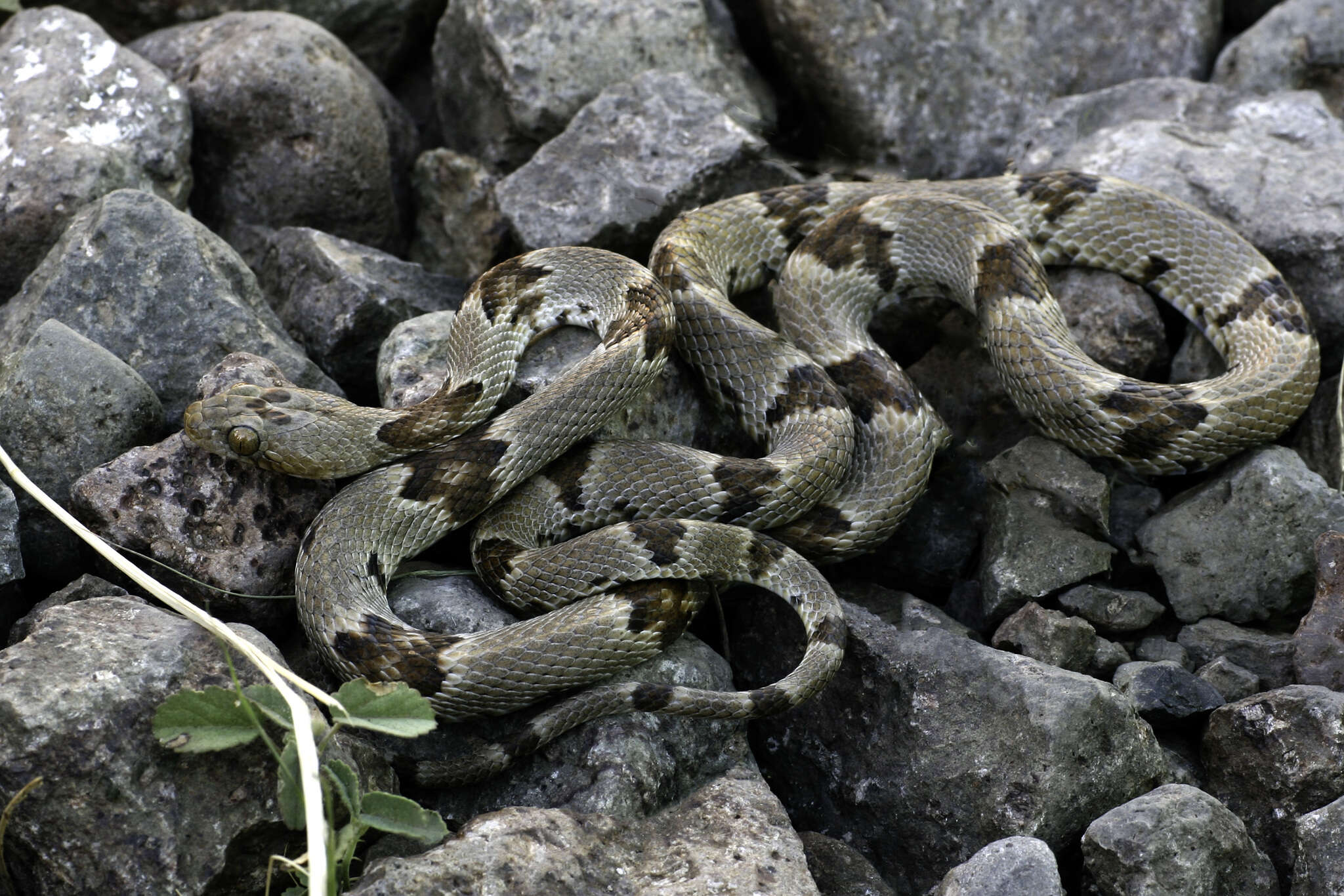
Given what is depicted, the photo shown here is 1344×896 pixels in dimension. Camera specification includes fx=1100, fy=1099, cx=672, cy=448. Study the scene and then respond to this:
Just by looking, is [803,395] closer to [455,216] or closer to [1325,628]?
[1325,628]

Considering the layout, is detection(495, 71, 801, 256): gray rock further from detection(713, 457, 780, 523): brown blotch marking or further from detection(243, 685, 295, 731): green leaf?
detection(243, 685, 295, 731): green leaf

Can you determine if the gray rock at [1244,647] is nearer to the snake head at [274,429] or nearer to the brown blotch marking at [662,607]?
the brown blotch marking at [662,607]

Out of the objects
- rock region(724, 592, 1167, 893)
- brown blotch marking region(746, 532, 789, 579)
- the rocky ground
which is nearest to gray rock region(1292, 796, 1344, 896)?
the rocky ground

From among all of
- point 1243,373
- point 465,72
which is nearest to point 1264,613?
point 1243,373

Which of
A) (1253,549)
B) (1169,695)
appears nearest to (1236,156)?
(1253,549)

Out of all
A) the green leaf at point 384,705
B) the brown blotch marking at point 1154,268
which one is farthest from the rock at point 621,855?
the brown blotch marking at point 1154,268

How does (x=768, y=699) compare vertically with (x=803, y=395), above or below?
below

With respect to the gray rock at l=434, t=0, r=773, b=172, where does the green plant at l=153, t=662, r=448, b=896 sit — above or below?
below
